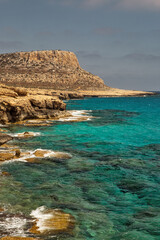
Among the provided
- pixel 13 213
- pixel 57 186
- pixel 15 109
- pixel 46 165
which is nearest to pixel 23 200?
pixel 13 213

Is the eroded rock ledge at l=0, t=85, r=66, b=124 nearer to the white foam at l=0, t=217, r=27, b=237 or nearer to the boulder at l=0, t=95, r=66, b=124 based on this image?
the boulder at l=0, t=95, r=66, b=124

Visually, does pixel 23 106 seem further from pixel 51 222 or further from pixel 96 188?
pixel 51 222

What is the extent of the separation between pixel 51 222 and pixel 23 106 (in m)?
39.3

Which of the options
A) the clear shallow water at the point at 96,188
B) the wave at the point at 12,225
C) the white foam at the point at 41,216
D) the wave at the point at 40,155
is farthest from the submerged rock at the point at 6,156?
the wave at the point at 12,225

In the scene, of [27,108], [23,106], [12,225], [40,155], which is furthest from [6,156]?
[27,108]

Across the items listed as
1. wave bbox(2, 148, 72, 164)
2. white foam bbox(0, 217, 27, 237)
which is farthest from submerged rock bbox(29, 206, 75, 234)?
wave bbox(2, 148, 72, 164)

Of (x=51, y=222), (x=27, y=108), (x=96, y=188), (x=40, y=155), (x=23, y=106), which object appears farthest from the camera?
(x=27, y=108)

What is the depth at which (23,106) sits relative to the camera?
5025 centimetres

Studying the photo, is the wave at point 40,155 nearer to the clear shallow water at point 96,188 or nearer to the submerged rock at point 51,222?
the clear shallow water at point 96,188

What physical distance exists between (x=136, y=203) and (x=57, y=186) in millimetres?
5896

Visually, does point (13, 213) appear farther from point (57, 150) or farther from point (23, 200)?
point (57, 150)

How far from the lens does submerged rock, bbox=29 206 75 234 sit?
1237cm

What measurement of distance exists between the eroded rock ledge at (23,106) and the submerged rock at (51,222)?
116 feet

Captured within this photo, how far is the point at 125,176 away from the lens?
21.1 metres
